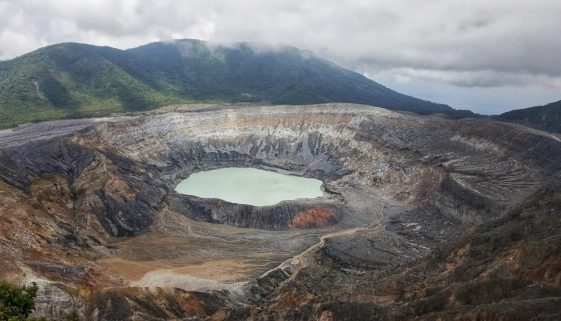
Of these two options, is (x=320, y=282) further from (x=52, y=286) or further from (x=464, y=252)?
(x=52, y=286)

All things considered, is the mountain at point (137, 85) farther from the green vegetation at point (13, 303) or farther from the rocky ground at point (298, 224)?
the green vegetation at point (13, 303)

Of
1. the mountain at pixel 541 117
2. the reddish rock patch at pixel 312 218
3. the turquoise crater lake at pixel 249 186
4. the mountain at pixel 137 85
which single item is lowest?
the reddish rock patch at pixel 312 218

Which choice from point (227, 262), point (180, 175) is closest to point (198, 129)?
point (180, 175)

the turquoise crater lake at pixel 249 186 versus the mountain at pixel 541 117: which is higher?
the mountain at pixel 541 117

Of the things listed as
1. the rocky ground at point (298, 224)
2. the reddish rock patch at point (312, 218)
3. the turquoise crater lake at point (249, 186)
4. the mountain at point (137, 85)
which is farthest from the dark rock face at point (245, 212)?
the mountain at point (137, 85)

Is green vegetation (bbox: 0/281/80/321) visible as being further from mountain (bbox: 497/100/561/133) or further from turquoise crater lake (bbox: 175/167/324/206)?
mountain (bbox: 497/100/561/133)

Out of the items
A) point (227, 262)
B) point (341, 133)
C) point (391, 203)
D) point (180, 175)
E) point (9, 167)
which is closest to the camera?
point (227, 262)

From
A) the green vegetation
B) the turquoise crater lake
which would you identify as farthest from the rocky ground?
the green vegetation
